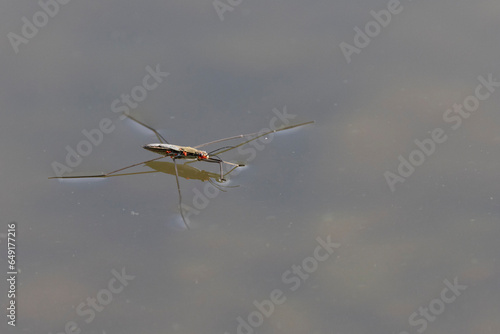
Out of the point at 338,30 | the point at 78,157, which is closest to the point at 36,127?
the point at 78,157

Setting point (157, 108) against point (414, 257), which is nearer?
point (414, 257)

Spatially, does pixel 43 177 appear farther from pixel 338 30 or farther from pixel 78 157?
pixel 338 30

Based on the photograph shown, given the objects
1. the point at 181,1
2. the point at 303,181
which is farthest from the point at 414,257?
the point at 181,1

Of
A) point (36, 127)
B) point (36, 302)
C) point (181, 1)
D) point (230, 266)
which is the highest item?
point (181, 1)

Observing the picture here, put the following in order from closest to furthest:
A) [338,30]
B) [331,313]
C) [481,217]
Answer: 1. [331,313]
2. [481,217]
3. [338,30]

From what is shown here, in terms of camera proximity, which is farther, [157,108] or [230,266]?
[157,108]

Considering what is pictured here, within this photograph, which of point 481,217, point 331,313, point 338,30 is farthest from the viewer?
point 338,30

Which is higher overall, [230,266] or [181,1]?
[181,1]

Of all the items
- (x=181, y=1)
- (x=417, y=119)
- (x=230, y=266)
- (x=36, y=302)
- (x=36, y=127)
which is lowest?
(x=36, y=302)

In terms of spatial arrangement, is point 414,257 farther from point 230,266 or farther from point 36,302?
point 36,302
